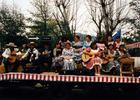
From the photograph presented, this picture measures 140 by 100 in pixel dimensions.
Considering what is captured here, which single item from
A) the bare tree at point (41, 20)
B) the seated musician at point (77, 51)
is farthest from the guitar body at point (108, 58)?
the bare tree at point (41, 20)

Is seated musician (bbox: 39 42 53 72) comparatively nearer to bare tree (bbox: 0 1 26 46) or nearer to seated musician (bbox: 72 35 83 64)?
seated musician (bbox: 72 35 83 64)

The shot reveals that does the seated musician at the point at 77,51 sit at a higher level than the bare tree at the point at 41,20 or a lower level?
lower

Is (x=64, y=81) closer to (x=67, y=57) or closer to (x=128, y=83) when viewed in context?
(x=67, y=57)

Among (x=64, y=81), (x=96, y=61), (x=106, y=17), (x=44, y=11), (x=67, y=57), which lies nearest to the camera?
(x=64, y=81)

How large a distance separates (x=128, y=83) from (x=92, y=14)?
13950 millimetres

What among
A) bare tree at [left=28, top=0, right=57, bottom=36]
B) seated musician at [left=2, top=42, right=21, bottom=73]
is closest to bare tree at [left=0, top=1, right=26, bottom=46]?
bare tree at [left=28, top=0, right=57, bottom=36]

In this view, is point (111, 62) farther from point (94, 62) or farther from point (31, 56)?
point (31, 56)

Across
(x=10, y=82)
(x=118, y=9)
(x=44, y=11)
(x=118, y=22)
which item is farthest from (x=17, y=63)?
(x=44, y=11)

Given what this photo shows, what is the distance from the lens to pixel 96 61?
550 centimetres

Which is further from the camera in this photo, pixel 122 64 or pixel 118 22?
pixel 118 22

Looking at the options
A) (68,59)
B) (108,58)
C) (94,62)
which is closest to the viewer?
(94,62)

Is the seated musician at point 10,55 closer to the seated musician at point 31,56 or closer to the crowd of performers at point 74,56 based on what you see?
the crowd of performers at point 74,56

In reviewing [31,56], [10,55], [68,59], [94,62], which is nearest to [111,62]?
[94,62]

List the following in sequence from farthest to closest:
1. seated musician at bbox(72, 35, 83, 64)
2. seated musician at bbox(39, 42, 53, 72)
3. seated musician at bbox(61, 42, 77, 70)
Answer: seated musician at bbox(72, 35, 83, 64) → seated musician at bbox(39, 42, 53, 72) → seated musician at bbox(61, 42, 77, 70)
